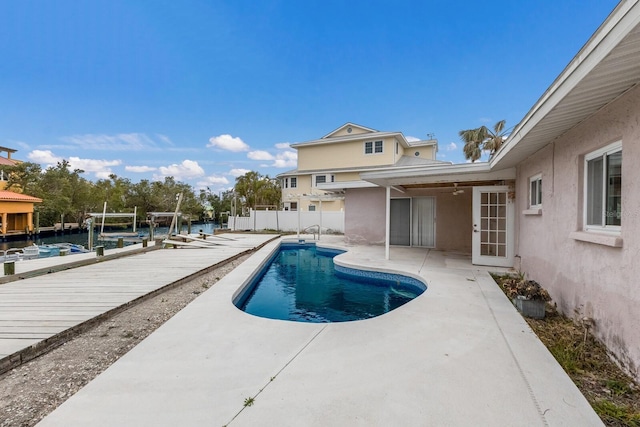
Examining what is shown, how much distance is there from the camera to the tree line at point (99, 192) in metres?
25.7

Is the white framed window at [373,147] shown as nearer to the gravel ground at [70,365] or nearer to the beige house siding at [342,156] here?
the beige house siding at [342,156]

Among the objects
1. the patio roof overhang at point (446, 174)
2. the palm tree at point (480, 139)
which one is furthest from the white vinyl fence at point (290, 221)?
the palm tree at point (480, 139)

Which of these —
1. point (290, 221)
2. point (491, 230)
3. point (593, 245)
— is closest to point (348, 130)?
point (290, 221)

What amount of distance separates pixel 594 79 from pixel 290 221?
18570mm

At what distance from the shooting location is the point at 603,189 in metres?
3.49

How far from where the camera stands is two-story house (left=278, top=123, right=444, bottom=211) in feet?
73.0

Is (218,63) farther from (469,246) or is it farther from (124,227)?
(124,227)

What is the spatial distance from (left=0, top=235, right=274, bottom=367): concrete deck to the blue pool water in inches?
71.3

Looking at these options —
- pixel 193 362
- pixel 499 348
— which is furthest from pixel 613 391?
pixel 193 362

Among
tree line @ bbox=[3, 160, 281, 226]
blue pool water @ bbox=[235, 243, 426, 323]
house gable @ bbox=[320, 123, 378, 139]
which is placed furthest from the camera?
tree line @ bbox=[3, 160, 281, 226]

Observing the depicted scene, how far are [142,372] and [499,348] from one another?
354cm

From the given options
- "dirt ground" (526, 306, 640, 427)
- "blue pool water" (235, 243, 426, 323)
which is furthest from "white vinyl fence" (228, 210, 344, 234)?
"dirt ground" (526, 306, 640, 427)

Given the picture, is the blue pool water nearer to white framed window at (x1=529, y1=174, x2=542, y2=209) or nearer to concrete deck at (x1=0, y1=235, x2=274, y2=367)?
concrete deck at (x1=0, y1=235, x2=274, y2=367)

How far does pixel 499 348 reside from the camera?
3156mm
